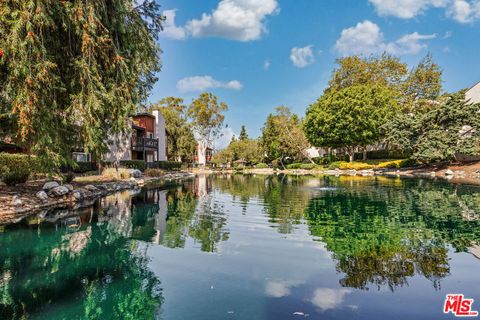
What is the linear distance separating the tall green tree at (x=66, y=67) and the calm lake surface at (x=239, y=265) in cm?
365

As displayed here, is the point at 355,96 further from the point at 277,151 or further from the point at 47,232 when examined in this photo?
the point at 47,232

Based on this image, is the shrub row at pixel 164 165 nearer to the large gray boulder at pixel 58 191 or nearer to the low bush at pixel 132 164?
the low bush at pixel 132 164

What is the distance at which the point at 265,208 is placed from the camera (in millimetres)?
15320

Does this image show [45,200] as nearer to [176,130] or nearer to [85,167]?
[85,167]

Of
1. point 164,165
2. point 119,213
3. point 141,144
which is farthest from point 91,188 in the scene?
point 164,165

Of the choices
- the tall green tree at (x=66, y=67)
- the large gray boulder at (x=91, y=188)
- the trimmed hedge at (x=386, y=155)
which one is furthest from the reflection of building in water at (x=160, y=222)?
the trimmed hedge at (x=386, y=155)

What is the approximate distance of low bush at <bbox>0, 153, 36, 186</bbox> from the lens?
16786mm

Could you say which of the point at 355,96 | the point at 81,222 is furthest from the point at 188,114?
the point at 81,222

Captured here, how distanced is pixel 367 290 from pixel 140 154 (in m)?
43.4

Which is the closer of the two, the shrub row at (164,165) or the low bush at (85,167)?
the low bush at (85,167)

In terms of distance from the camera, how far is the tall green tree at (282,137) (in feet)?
186

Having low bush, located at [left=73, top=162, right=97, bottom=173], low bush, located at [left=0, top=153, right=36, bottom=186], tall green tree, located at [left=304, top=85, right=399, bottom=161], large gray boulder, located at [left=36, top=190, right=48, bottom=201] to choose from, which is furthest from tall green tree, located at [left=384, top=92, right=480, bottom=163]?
low bush, located at [left=0, top=153, right=36, bottom=186]

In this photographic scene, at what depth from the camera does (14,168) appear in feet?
62.5

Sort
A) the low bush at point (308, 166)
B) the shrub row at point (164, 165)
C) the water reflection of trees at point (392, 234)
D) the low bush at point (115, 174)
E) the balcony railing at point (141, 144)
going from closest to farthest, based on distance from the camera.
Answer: the water reflection of trees at point (392, 234)
the low bush at point (115, 174)
the balcony railing at point (141, 144)
the shrub row at point (164, 165)
the low bush at point (308, 166)
